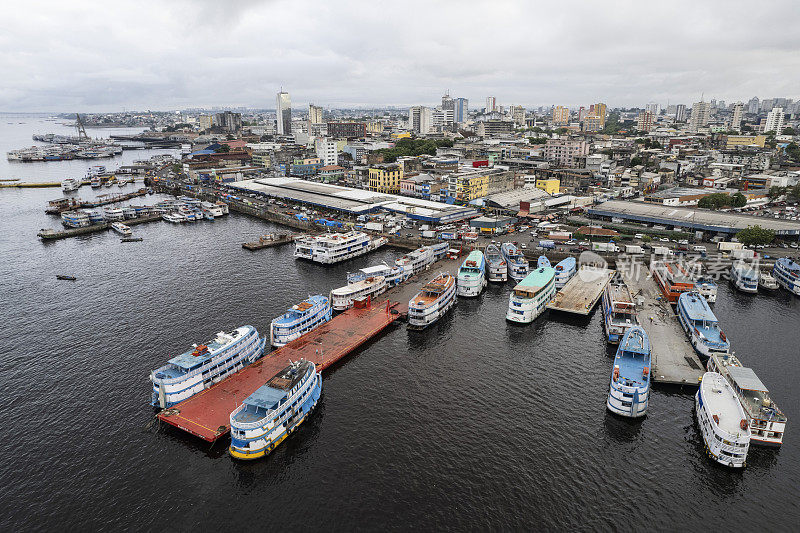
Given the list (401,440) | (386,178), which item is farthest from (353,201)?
(401,440)

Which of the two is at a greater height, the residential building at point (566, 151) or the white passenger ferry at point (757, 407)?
the residential building at point (566, 151)

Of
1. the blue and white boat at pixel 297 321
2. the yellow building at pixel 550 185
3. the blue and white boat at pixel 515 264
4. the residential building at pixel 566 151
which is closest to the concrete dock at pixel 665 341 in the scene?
the blue and white boat at pixel 515 264

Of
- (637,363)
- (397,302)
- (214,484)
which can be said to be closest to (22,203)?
(397,302)

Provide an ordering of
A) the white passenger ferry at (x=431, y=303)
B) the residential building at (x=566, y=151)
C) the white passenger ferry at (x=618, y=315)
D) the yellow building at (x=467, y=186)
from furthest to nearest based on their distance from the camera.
Result: 1. the residential building at (x=566, y=151)
2. the yellow building at (x=467, y=186)
3. the white passenger ferry at (x=431, y=303)
4. the white passenger ferry at (x=618, y=315)

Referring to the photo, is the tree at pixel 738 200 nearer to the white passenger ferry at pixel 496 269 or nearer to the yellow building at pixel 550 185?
the yellow building at pixel 550 185

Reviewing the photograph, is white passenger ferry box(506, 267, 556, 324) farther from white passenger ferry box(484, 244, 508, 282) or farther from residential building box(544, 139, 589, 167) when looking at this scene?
residential building box(544, 139, 589, 167)

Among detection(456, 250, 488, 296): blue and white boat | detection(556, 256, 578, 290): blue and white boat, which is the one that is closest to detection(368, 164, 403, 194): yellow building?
detection(556, 256, 578, 290): blue and white boat

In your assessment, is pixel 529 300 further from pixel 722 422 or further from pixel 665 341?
pixel 722 422
